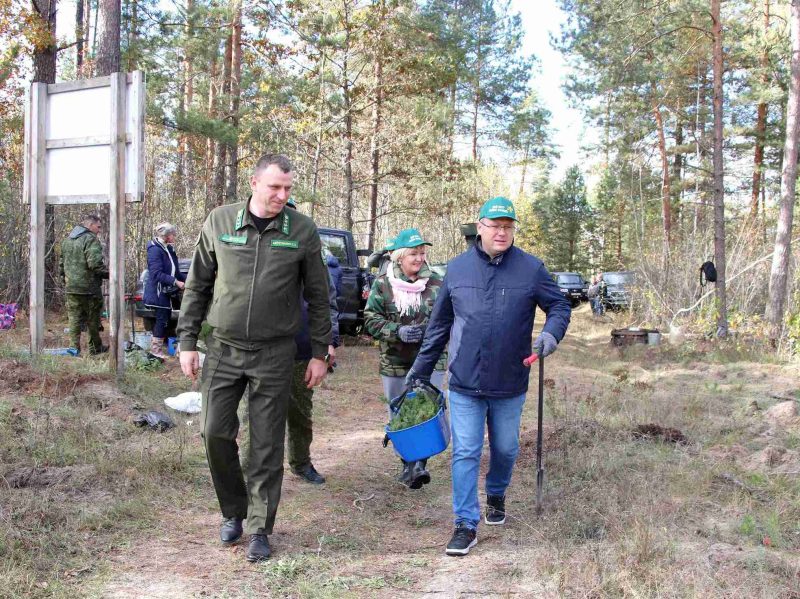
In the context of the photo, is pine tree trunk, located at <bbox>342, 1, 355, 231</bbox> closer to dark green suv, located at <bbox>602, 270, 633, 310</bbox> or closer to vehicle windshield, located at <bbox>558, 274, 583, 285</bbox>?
dark green suv, located at <bbox>602, 270, 633, 310</bbox>

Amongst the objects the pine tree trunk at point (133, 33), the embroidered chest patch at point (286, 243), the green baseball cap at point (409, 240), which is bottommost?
the embroidered chest patch at point (286, 243)

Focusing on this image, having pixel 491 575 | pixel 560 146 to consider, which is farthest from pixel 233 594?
pixel 560 146

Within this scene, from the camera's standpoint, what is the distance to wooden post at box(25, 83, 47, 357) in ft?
25.7

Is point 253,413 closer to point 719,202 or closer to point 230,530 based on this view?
point 230,530

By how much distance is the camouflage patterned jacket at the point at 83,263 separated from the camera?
8.91 metres

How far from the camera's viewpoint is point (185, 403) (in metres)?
6.98

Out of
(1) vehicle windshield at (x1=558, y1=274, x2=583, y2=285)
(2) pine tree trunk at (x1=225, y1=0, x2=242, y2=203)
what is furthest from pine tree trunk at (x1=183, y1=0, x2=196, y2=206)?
(1) vehicle windshield at (x1=558, y1=274, x2=583, y2=285)

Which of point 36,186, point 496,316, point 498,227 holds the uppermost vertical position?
point 36,186

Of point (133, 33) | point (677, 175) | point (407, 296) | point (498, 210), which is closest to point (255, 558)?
point (407, 296)

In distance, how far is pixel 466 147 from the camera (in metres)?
34.8

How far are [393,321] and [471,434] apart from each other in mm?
1368

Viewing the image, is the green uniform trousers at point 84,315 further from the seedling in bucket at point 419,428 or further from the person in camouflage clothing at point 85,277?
the seedling in bucket at point 419,428

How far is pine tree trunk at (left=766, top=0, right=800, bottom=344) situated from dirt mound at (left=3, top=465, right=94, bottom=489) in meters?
11.4

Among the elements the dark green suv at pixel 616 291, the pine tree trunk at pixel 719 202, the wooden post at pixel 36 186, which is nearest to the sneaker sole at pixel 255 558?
the wooden post at pixel 36 186
